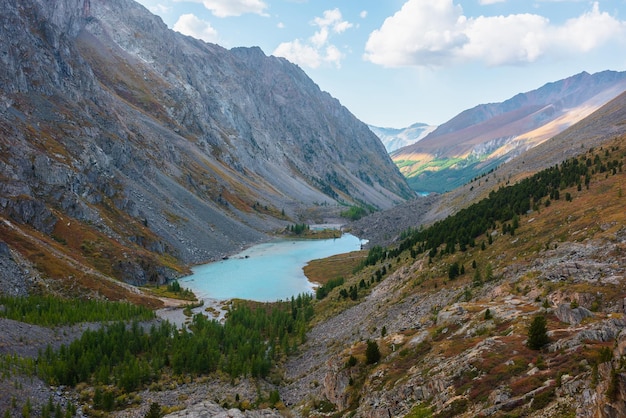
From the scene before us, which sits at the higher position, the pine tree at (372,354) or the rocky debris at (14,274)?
the rocky debris at (14,274)

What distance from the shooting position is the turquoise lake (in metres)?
104

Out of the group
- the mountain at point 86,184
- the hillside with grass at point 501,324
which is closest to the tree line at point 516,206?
the hillside with grass at point 501,324

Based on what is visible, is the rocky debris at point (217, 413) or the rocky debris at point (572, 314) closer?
the rocky debris at point (572, 314)

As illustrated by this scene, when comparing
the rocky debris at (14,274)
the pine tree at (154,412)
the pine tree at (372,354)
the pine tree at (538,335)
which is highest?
the rocky debris at (14,274)

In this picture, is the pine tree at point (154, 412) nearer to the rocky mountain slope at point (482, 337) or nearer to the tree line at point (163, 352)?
the rocky mountain slope at point (482, 337)

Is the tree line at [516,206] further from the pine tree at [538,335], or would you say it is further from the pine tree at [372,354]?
the pine tree at [538,335]

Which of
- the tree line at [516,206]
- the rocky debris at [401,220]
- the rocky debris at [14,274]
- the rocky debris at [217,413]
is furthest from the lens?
the rocky debris at [401,220]

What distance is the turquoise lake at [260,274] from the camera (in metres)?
104

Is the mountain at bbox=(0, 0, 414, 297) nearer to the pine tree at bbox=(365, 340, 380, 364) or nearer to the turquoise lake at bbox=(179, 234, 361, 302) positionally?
the turquoise lake at bbox=(179, 234, 361, 302)

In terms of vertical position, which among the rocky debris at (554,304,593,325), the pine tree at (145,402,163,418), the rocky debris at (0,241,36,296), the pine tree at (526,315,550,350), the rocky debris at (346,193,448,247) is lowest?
the rocky debris at (346,193,448,247)

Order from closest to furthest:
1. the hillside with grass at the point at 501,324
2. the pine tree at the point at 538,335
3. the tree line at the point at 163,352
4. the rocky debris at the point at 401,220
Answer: the hillside with grass at the point at 501,324, the pine tree at the point at 538,335, the tree line at the point at 163,352, the rocky debris at the point at 401,220

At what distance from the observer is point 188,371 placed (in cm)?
5141

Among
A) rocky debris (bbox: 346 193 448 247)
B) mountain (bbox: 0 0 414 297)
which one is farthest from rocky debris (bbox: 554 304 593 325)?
rocky debris (bbox: 346 193 448 247)

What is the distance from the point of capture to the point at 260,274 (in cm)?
12288
